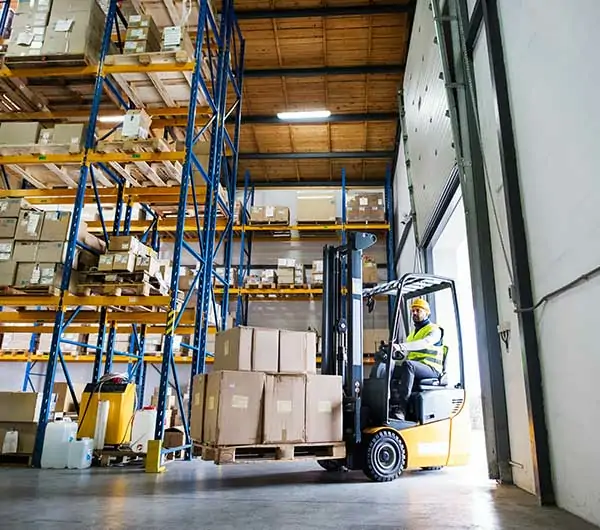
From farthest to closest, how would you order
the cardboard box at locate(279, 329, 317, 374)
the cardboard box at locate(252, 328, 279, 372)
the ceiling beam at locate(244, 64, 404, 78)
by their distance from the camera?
1. the ceiling beam at locate(244, 64, 404, 78)
2. the cardboard box at locate(279, 329, 317, 374)
3. the cardboard box at locate(252, 328, 279, 372)

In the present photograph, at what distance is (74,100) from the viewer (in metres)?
8.26

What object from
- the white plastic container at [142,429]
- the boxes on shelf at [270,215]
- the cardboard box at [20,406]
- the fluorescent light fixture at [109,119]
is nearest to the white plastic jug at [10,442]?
the cardboard box at [20,406]

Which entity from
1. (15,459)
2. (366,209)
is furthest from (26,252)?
(366,209)

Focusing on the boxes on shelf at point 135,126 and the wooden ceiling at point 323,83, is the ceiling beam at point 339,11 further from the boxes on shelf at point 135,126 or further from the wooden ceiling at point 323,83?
the boxes on shelf at point 135,126

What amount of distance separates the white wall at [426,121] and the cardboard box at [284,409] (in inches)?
134

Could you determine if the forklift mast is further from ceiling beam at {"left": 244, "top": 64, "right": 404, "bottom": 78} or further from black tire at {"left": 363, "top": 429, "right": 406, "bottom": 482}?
ceiling beam at {"left": 244, "top": 64, "right": 404, "bottom": 78}

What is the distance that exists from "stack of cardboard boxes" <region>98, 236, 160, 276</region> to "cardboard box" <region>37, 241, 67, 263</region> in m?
0.50

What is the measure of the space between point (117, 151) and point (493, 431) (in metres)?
5.82

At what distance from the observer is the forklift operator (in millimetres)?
4844

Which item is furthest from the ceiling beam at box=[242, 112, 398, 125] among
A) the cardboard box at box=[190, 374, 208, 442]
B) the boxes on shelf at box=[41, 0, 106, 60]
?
the cardboard box at box=[190, 374, 208, 442]

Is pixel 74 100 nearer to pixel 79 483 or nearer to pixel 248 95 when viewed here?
pixel 248 95

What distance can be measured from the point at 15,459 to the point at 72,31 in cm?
604

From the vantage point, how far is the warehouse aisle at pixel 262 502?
2812 millimetres

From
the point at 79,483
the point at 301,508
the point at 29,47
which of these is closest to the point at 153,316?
the point at 79,483
